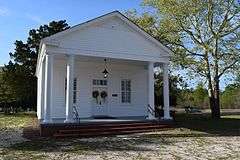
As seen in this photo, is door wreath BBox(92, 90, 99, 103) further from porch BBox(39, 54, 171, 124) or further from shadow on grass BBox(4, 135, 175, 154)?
shadow on grass BBox(4, 135, 175, 154)

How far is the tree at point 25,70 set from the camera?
48.0 meters

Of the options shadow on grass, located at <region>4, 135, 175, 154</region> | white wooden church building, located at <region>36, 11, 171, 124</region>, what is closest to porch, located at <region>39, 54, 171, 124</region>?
white wooden church building, located at <region>36, 11, 171, 124</region>

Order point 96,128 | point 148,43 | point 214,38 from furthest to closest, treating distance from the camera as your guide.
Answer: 1. point 214,38
2. point 148,43
3. point 96,128

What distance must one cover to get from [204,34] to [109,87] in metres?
10.4

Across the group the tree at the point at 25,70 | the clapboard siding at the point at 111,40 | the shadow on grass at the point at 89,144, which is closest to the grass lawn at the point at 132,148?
the shadow on grass at the point at 89,144

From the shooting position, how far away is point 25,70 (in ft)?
161

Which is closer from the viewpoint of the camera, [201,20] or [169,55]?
[169,55]

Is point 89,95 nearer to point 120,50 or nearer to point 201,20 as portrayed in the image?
point 120,50

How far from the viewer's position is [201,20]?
33.3 m

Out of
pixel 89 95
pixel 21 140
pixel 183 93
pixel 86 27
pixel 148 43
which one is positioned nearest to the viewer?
pixel 21 140

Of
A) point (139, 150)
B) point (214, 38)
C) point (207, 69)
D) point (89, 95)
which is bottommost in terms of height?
point (139, 150)

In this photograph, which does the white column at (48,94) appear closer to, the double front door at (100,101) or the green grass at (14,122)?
the green grass at (14,122)

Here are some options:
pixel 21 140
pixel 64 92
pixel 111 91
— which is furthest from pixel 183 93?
pixel 21 140

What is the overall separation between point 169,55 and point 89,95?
20.0 ft
